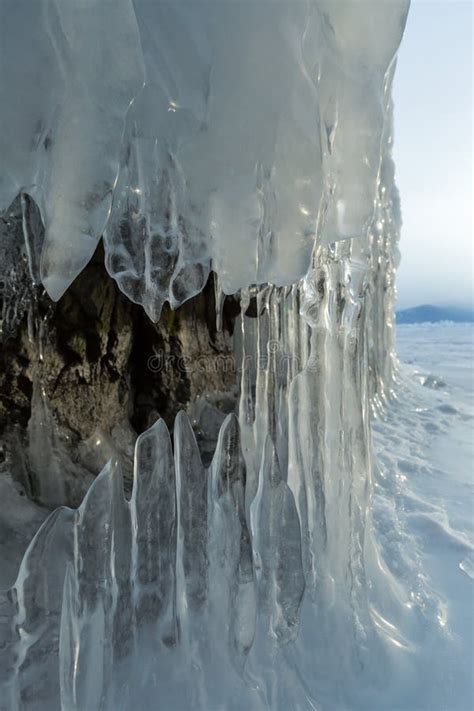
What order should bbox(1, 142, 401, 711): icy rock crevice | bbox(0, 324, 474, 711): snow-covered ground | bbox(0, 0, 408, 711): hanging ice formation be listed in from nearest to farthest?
bbox(0, 0, 408, 711): hanging ice formation → bbox(1, 142, 401, 711): icy rock crevice → bbox(0, 324, 474, 711): snow-covered ground

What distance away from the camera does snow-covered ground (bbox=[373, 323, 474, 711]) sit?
4.51ft

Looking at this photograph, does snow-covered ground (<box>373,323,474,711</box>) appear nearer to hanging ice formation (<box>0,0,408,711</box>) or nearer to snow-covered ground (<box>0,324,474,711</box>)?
snow-covered ground (<box>0,324,474,711</box>)

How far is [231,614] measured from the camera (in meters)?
1.33

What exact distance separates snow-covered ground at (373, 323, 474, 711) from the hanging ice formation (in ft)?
0.46

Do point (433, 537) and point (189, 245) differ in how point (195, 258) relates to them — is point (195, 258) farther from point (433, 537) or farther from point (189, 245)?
point (433, 537)

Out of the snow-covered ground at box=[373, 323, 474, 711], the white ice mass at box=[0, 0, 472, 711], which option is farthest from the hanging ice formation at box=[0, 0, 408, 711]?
the snow-covered ground at box=[373, 323, 474, 711]

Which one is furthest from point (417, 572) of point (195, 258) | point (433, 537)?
point (195, 258)

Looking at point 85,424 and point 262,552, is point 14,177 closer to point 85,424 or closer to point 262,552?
point 85,424

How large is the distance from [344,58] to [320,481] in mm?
1416

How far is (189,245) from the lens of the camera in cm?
128

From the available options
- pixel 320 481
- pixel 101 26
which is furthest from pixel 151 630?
pixel 101 26

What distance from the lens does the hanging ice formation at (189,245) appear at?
102 cm

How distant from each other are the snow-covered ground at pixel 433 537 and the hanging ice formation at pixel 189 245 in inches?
5.5

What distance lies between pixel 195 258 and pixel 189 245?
0.04m
